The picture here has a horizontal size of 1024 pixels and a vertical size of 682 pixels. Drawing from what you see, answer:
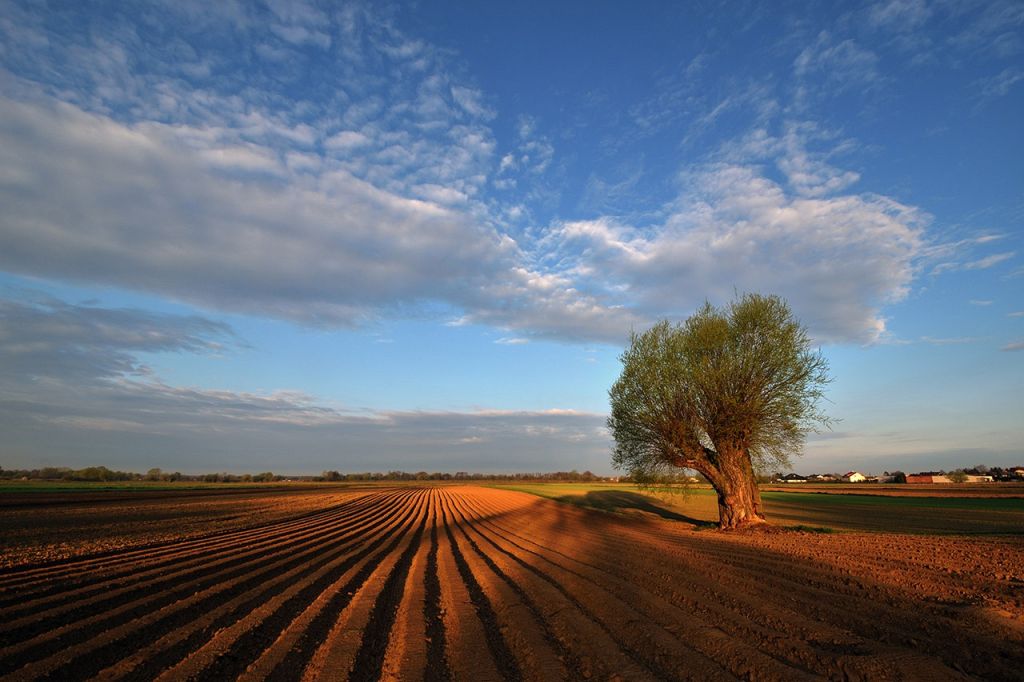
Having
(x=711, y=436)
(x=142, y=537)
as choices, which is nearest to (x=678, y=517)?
(x=711, y=436)

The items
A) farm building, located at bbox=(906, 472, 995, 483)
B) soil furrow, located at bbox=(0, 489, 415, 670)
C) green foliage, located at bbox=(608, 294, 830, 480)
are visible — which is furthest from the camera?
farm building, located at bbox=(906, 472, 995, 483)

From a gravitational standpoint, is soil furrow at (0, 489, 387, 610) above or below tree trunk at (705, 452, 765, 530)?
below

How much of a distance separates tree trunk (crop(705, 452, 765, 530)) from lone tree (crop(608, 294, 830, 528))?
0.05 m

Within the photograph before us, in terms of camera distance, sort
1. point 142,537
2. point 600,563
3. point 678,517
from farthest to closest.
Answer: point 678,517
point 142,537
point 600,563

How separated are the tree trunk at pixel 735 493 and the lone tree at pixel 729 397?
0.16ft

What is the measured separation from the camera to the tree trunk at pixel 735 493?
25219 millimetres

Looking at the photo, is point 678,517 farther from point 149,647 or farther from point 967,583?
point 149,647

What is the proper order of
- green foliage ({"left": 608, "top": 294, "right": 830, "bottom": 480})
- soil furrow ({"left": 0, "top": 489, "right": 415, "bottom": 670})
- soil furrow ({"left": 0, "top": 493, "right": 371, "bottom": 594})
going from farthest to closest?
green foliage ({"left": 608, "top": 294, "right": 830, "bottom": 480}), soil furrow ({"left": 0, "top": 493, "right": 371, "bottom": 594}), soil furrow ({"left": 0, "top": 489, "right": 415, "bottom": 670})

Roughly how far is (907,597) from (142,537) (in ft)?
89.7

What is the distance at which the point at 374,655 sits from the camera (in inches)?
293

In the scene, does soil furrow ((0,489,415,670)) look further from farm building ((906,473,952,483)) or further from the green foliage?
farm building ((906,473,952,483))

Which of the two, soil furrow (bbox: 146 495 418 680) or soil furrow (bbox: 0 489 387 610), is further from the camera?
soil furrow (bbox: 0 489 387 610)

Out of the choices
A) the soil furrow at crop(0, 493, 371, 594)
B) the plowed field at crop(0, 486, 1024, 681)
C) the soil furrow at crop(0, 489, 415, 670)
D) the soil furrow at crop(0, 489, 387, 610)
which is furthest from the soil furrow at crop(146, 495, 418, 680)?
the soil furrow at crop(0, 493, 371, 594)

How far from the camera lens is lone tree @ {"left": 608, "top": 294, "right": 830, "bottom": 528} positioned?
82.6ft
